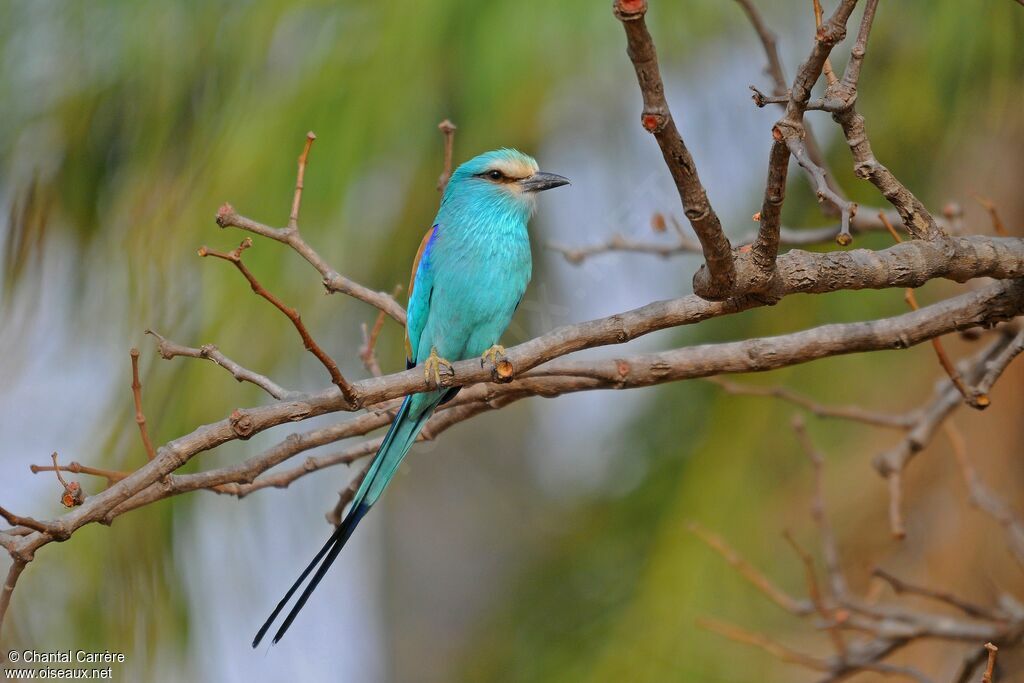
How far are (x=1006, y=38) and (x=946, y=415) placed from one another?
1.44 metres

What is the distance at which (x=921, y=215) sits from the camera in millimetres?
1812

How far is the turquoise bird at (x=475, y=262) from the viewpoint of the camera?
117 inches

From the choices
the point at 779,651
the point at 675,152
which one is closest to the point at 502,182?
the point at 779,651

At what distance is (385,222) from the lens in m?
3.93

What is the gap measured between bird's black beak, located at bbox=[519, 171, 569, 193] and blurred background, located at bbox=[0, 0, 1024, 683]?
0.37 metres

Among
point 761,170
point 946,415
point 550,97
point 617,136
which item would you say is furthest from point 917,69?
point 946,415

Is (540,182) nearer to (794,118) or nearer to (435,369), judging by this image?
(435,369)

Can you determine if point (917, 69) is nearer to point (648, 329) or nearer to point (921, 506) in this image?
point (921, 506)

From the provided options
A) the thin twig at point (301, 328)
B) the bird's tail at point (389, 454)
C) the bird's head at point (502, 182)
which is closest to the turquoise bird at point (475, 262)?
the bird's head at point (502, 182)

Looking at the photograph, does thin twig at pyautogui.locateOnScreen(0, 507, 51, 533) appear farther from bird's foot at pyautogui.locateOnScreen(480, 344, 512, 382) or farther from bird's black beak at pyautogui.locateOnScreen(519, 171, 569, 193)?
bird's black beak at pyautogui.locateOnScreen(519, 171, 569, 193)

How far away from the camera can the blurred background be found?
11.1 feet

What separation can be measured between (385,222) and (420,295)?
904 millimetres

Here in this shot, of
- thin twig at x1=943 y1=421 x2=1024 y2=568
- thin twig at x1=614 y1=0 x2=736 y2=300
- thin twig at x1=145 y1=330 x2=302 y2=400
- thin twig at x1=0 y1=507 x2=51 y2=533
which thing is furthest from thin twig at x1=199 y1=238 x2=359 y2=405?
thin twig at x1=943 y1=421 x2=1024 y2=568

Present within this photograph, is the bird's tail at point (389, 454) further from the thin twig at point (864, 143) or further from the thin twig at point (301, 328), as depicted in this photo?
the thin twig at point (864, 143)
